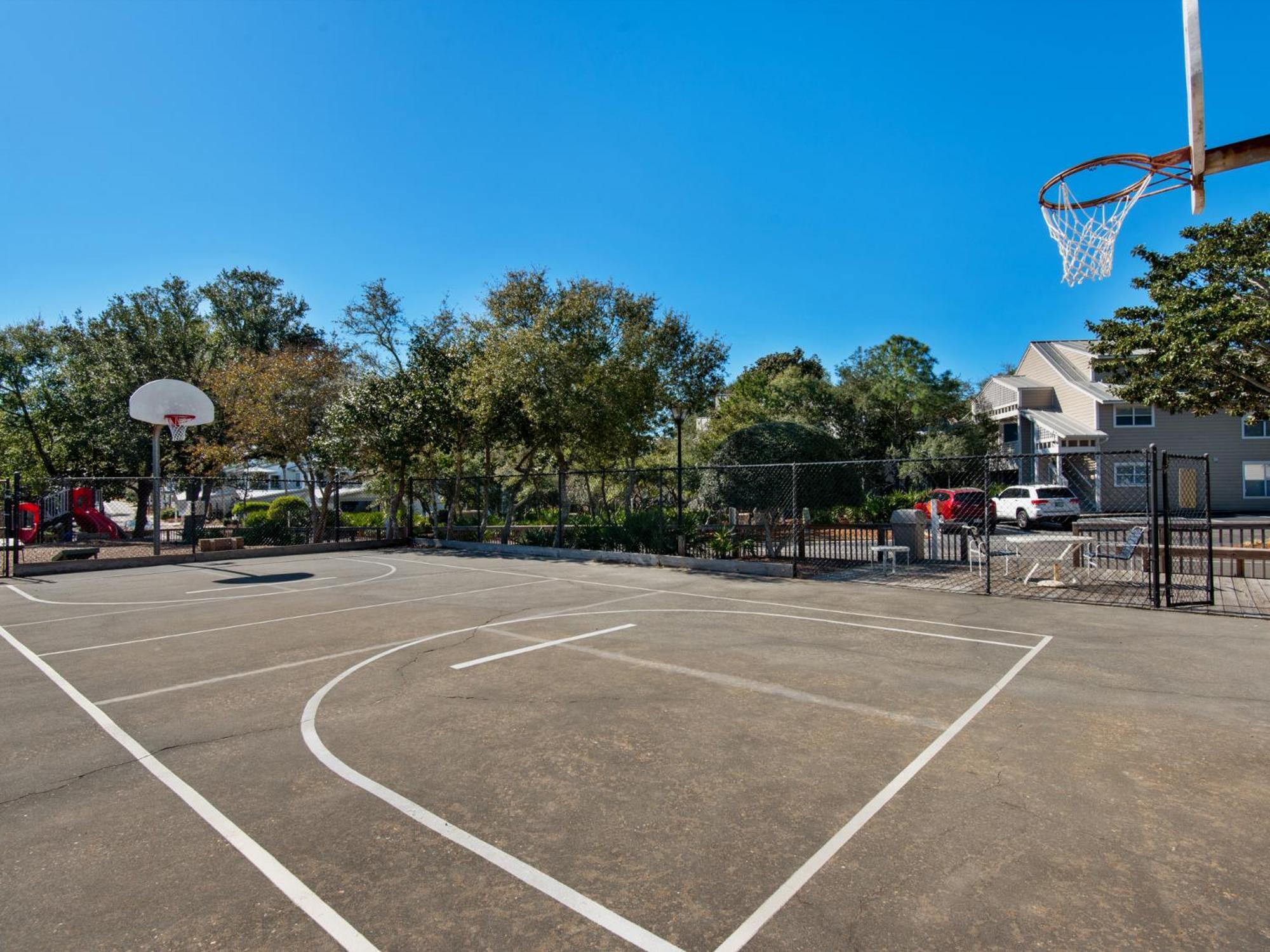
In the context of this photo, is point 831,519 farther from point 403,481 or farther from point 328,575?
point 328,575

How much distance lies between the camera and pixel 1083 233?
27.4 feet

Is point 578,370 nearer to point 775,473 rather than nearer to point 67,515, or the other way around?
point 775,473

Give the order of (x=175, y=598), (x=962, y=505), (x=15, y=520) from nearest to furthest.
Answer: (x=175, y=598)
(x=15, y=520)
(x=962, y=505)

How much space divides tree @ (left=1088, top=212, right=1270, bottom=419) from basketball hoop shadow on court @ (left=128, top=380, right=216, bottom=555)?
32.2m

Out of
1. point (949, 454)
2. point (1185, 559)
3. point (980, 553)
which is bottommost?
point (1185, 559)

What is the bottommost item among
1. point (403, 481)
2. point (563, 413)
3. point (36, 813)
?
point (36, 813)

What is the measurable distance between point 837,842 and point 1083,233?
8.46m

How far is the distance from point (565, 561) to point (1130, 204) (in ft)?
46.7

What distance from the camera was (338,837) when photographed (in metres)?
3.50

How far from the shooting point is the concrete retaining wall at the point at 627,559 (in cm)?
1472

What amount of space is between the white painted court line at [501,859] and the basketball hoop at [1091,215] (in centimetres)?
797

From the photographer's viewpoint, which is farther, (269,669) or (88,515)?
(88,515)

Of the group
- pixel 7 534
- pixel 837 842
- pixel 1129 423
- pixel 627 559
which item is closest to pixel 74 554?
pixel 7 534

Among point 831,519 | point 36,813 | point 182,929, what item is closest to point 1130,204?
point 182,929
